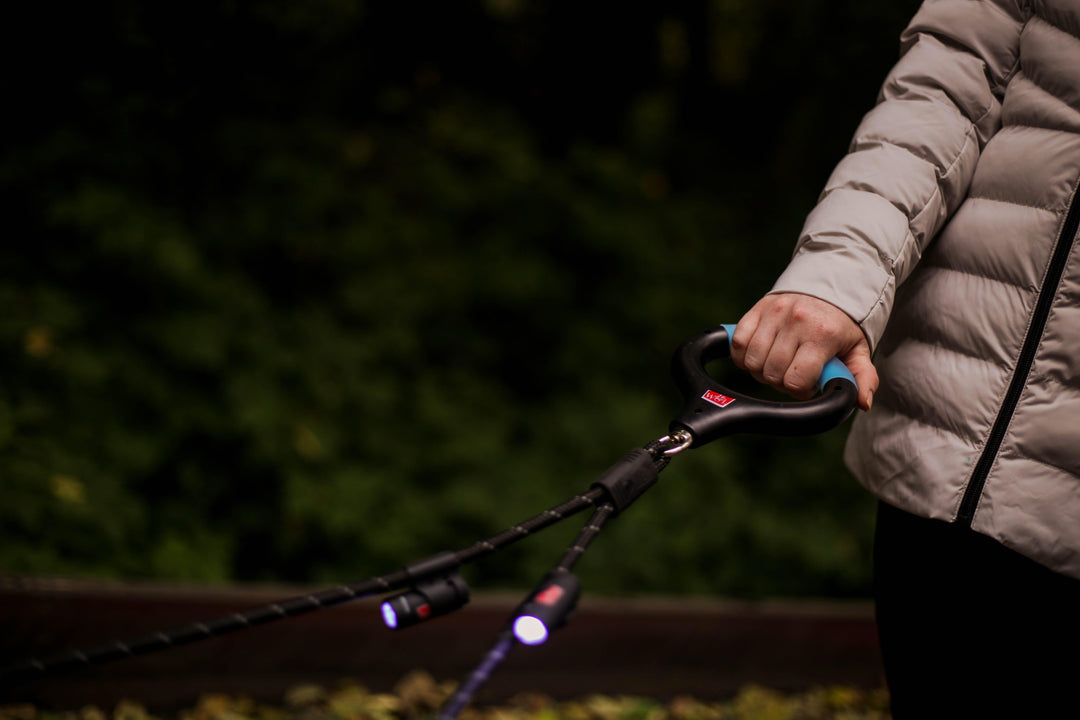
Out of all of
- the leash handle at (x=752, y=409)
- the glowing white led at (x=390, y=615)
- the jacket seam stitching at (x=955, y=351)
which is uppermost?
the jacket seam stitching at (x=955, y=351)

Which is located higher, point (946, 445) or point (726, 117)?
point (726, 117)

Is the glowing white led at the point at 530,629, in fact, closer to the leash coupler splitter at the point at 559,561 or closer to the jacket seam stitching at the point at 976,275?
the leash coupler splitter at the point at 559,561

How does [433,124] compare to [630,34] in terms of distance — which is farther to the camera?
[630,34]

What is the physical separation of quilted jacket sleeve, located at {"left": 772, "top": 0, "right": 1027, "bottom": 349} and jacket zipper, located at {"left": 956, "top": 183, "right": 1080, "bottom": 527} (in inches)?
6.8

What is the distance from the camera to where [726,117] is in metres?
6.31

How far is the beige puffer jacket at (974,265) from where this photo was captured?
1.12 metres

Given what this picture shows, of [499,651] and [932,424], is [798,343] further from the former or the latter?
[499,651]

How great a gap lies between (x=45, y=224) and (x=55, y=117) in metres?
0.45

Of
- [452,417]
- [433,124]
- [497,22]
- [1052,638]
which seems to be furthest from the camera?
[497,22]

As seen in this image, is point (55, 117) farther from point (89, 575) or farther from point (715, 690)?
point (715, 690)

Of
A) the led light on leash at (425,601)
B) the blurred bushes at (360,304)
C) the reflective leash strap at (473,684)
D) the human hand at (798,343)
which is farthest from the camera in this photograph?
the blurred bushes at (360,304)

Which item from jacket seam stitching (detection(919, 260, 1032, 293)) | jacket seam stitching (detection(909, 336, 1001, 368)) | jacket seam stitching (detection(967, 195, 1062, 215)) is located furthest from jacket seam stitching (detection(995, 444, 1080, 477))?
jacket seam stitching (detection(967, 195, 1062, 215))

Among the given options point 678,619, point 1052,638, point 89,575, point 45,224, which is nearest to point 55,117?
point 45,224

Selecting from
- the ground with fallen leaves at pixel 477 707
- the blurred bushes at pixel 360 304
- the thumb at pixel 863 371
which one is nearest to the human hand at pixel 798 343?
the thumb at pixel 863 371
